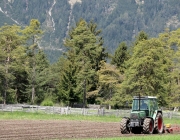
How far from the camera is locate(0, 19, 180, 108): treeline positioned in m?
56.5

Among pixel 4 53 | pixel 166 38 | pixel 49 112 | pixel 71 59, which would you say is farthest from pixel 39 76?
pixel 49 112

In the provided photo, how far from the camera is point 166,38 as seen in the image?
7606 cm

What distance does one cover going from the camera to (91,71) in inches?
3014

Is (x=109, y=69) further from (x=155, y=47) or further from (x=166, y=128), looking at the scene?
(x=166, y=128)

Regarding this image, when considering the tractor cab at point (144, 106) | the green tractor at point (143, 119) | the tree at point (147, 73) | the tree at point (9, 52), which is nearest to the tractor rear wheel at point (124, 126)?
the green tractor at point (143, 119)

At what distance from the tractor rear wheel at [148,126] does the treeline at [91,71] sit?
27765mm


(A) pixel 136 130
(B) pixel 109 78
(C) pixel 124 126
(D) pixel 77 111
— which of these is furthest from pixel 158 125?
(B) pixel 109 78

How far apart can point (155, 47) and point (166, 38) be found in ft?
62.5

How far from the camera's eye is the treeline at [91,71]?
56469mm

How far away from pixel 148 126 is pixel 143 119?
0.89 meters

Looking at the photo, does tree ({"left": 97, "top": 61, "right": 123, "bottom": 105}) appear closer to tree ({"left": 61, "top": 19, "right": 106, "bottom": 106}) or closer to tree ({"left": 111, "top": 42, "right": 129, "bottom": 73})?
tree ({"left": 61, "top": 19, "right": 106, "bottom": 106})

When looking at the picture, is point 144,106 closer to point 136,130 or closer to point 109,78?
point 136,130

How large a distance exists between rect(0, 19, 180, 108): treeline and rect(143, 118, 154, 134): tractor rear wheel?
27765 millimetres

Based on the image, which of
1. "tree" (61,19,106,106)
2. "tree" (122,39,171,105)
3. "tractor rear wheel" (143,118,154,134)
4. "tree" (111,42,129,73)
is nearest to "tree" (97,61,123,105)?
"tree" (61,19,106,106)
